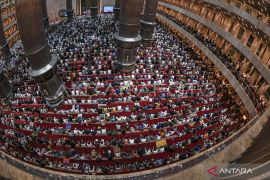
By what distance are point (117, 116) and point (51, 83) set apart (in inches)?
261

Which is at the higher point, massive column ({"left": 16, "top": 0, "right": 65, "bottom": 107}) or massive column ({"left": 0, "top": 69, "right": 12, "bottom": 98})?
massive column ({"left": 16, "top": 0, "right": 65, "bottom": 107})

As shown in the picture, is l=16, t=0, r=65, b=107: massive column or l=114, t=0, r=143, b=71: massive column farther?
l=114, t=0, r=143, b=71: massive column

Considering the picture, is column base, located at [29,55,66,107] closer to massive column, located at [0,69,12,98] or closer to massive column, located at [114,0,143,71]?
massive column, located at [0,69,12,98]

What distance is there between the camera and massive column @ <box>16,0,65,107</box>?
60.3 ft

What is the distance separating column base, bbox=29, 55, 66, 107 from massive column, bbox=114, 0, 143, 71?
704cm

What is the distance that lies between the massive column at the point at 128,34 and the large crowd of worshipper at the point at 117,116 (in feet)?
4.37

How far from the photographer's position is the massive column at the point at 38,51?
1839 cm

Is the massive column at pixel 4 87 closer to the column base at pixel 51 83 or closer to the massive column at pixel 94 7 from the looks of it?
the column base at pixel 51 83

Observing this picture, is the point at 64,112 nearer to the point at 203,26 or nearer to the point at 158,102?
the point at 158,102

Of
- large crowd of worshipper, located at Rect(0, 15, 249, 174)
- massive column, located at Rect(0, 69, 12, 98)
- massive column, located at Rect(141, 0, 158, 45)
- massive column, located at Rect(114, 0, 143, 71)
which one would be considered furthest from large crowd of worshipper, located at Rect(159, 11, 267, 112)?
massive column, located at Rect(0, 69, 12, 98)

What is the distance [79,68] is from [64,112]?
721cm

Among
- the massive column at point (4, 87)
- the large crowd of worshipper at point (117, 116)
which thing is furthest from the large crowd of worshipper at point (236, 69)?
the massive column at point (4, 87)

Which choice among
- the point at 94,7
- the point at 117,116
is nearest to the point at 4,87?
the point at 117,116

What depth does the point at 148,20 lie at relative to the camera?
113 feet
